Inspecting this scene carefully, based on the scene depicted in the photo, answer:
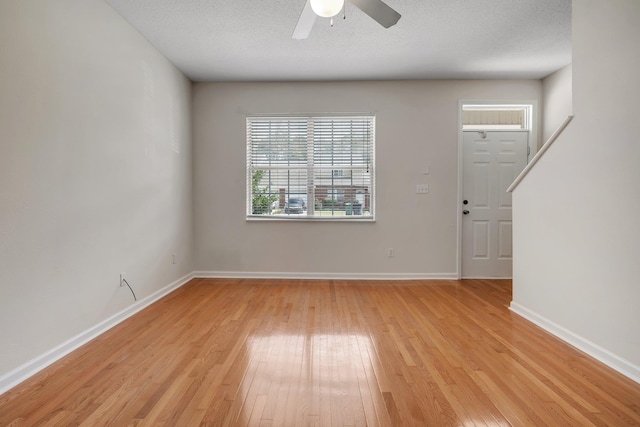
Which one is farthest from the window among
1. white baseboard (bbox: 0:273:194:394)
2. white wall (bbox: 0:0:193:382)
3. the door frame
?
white baseboard (bbox: 0:273:194:394)

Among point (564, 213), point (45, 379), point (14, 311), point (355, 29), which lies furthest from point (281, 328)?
point (355, 29)

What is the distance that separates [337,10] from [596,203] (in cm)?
209

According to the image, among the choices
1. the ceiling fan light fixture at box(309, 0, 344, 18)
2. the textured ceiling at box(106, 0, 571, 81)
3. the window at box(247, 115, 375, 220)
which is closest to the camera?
the ceiling fan light fixture at box(309, 0, 344, 18)

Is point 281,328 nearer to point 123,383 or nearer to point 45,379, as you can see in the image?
point 123,383

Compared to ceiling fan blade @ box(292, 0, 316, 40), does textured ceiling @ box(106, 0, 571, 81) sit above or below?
above

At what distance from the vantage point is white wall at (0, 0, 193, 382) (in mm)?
1923

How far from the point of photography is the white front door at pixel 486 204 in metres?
4.51

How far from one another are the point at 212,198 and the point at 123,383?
2943mm

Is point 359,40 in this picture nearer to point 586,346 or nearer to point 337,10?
point 337,10

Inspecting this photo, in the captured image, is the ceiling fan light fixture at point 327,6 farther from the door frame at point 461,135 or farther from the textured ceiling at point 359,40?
the door frame at point 461,135

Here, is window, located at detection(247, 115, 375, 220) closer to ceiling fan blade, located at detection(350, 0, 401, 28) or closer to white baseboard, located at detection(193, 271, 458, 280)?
white baseboard, located at detection(193, 271, 458, 280)

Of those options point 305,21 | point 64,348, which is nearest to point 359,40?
point 305,21

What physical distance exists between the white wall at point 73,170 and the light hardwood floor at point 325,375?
0.36 metres

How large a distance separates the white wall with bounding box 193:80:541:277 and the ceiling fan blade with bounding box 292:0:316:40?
2.24 metres
